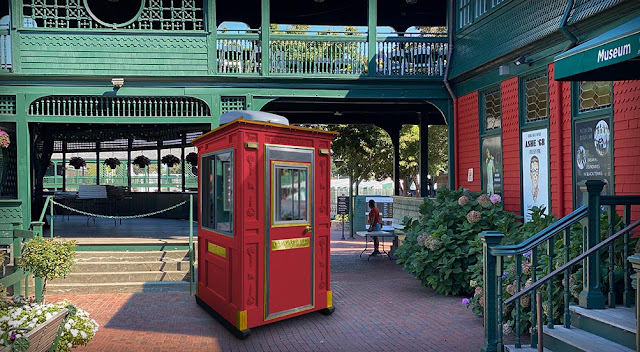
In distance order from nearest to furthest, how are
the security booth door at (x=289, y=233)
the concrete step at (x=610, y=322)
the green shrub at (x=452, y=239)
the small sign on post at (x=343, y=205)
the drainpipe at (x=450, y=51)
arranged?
the concrete step at (x=610, y=322) < the security booth door at (x=289, y=233) < the green shrub at (x=452, y=239) < the drainpipe at (x=450, y=51) < the small sign on post at (x=343, y=205)

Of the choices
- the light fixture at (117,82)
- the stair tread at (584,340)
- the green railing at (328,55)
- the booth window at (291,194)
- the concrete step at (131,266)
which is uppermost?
the green railing at (328,55)

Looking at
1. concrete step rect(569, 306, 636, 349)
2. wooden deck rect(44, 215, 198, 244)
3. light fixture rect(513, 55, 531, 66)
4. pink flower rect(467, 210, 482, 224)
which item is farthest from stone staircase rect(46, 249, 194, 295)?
light fixture rect(513, 55, 531, 66)

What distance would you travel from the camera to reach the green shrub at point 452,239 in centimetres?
909

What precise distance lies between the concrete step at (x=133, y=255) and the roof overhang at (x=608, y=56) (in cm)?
804

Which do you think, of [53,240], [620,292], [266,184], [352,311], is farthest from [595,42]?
[53,240]

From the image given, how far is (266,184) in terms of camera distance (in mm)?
7012

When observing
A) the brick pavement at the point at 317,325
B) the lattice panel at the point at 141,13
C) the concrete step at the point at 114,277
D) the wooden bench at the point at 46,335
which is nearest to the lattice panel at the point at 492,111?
the brick pavement at the point at 317,325

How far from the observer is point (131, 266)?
10.6 meters

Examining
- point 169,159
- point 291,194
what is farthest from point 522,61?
point 169,159

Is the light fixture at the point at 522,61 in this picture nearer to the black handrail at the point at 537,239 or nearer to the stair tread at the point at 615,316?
the black handrail at the point at 537,239

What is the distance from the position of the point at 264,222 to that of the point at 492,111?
596 cm

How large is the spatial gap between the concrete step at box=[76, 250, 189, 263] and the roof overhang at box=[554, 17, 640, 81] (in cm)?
804

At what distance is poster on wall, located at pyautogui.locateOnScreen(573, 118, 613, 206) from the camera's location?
7.43 meters

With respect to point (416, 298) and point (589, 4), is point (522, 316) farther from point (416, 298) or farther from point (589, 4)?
point (589, 4)
